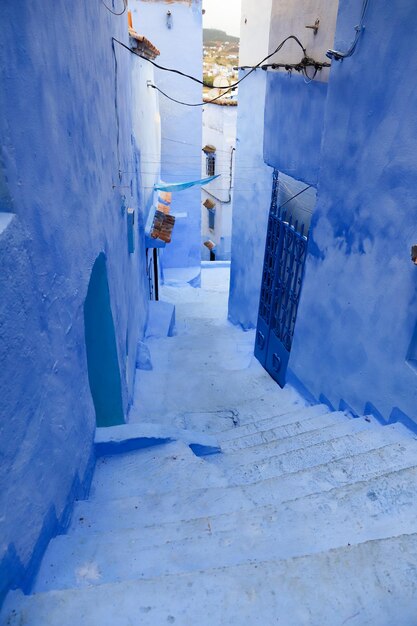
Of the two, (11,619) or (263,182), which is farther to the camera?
(263,182)

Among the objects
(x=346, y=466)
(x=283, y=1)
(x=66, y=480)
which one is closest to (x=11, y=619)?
(x=66, y=480)

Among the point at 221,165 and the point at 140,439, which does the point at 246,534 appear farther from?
the point at 221,165

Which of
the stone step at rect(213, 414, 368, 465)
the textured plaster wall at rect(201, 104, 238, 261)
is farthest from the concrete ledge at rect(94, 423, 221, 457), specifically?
the textured plaster wall at rect(201, 104, 238, 261)

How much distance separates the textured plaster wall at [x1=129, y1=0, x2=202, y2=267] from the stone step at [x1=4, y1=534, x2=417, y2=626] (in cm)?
1405

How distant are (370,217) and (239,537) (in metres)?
2.88

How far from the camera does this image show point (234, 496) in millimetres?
3160

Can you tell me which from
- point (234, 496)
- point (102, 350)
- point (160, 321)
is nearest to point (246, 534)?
point (234, 496)

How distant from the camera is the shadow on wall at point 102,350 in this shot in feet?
13.5

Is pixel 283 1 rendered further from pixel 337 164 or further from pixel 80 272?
pixel 80 272

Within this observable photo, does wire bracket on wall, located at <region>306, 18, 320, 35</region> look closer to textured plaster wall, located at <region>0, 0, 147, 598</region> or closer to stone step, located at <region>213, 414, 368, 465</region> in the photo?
textured plaster wall, located at <region>0, 0, 147, 598</region>

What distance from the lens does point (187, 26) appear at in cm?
1273

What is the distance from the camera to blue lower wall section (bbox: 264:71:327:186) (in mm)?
5114

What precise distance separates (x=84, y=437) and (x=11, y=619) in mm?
1413

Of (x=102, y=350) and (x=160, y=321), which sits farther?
(x=160, y=321)
